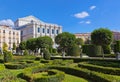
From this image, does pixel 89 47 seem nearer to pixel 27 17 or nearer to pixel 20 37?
pixel 20 37

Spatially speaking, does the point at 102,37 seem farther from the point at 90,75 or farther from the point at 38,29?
the point at 38,29

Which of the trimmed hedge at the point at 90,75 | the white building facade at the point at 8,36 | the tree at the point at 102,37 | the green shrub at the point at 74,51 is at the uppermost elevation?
the white building facade at the point at 8,36

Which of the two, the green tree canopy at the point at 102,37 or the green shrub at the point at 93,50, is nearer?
the green tree canopy at the point at 102,37

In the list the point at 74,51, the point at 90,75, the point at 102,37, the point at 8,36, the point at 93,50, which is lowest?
the point at 90,75

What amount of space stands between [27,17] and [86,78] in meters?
95.9

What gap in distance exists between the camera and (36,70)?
14.6 meters

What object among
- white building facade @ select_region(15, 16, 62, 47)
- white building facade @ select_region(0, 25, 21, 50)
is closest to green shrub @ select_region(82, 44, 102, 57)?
white building facade @ select_region(15, 16, 62, 47)

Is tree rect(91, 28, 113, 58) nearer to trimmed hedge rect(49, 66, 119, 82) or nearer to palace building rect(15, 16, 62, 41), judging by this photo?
trimmed hedge rect(49, 66, 119, 82)

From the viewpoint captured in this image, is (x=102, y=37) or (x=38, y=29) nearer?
(x=102, y=37)

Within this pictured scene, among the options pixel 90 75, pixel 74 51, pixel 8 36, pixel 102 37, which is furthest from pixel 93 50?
pixel 8 36

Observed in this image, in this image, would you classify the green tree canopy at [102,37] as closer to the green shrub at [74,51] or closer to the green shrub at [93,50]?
the green shrub at [93,50]

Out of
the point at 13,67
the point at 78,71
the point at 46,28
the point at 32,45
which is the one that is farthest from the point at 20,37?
the point at 78,71

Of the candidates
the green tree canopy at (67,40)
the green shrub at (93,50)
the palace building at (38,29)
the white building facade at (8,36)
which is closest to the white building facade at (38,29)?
the palace building at (38,29)

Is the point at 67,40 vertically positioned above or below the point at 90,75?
above
